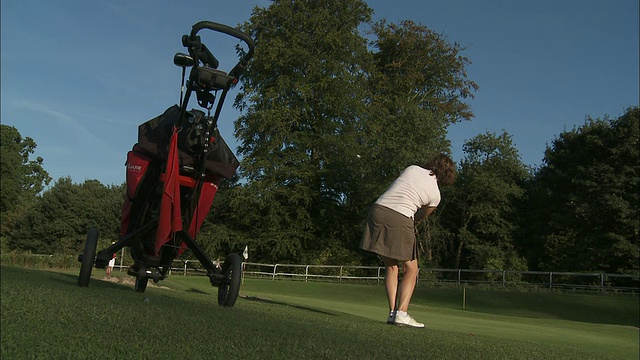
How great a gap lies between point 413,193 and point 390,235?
48 centimetres

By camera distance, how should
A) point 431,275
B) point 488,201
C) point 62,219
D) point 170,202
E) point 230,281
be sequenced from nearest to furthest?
point 170,202 < point 230,281 < point 431,275 < point 488,201 < point 62,219

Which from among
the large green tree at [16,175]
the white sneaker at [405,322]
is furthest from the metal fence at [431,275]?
the large green tree at [16,175]

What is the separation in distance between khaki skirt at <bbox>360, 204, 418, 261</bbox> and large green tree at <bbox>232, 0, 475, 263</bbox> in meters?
29.5

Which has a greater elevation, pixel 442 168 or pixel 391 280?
pixel 442 168

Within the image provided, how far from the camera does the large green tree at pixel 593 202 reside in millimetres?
33406

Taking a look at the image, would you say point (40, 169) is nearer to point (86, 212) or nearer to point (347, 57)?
point (86, 212)

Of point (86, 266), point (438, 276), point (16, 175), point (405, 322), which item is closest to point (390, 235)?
point (405, 322)

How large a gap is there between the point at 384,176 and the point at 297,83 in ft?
29.0

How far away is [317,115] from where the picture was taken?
130 ft

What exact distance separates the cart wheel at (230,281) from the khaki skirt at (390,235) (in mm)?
1222

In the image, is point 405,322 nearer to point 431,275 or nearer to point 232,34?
point 232,34

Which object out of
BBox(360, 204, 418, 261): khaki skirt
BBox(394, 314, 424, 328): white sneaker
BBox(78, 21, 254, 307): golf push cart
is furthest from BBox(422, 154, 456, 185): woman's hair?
BBox(78, 21, 254, 307): golf push cart

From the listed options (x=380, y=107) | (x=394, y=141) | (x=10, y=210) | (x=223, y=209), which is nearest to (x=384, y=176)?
(x=394, y=141)

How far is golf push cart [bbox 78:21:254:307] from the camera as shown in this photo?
4988 millimetres
